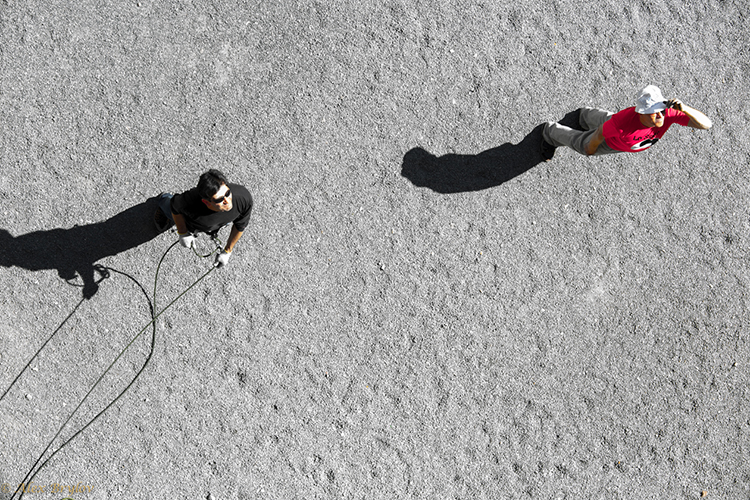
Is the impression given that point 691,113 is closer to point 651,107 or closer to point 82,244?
point 651,107

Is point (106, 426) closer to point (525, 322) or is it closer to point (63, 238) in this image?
point (63, 238)

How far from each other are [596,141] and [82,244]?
4.58m

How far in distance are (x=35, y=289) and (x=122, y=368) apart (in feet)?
3.47

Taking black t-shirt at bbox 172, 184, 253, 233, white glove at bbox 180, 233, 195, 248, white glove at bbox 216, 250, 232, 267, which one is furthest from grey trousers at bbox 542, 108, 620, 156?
white glove at bbox 180, 233, 195, 248

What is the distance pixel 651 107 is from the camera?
3656 mm

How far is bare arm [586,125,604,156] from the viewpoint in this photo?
4.07m

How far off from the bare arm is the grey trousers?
37mm

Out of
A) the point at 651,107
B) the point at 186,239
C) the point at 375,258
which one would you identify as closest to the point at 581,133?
the point at 651,107

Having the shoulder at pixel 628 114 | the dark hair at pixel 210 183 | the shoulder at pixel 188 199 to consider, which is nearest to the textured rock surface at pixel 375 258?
the shoulder at pixel 628 114

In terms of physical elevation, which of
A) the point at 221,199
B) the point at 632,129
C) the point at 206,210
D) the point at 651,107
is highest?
the point at 651,107

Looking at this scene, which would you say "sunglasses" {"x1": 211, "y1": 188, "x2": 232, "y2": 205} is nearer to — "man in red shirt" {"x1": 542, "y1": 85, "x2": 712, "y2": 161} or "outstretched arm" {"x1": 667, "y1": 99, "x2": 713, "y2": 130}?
"man in red shirt" {"x1": 542, "y1": 85, "x2": 712, "y2": 161}

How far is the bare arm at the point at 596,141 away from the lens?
13.4ft

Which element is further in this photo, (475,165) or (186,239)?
(475,165)

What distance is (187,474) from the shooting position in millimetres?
4375
